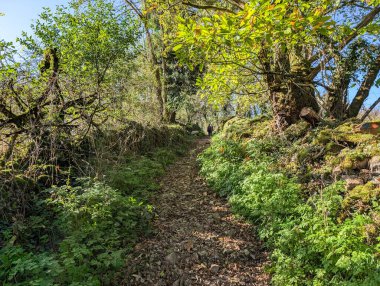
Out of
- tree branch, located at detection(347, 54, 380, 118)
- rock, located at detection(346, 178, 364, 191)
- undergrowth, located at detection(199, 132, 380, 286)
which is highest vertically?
tree branch, located at detection(347, 54, 380, 118)

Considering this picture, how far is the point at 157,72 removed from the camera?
62.7ft

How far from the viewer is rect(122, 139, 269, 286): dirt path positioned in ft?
14.1

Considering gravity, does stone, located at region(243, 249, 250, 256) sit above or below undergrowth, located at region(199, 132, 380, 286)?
below

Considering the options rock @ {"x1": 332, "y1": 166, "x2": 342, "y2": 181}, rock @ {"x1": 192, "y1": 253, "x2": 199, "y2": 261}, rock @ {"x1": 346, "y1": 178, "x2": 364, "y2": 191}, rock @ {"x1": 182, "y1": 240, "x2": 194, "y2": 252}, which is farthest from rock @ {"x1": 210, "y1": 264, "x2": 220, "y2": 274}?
rock @ {"x1": 332, "y1": 166, "x2": 342, "y2": 181}

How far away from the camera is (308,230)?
4.23m

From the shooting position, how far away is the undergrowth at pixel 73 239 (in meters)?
3.62

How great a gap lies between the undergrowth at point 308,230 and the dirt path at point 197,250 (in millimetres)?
340

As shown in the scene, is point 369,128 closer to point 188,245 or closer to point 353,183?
point 353,183

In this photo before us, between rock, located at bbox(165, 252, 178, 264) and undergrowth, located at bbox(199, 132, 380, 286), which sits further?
rock, located at bbox(165, 252, 178, 264)

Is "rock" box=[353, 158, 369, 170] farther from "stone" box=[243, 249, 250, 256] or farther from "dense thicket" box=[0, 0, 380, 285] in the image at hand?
"stone" box=[243, 249, 250, 256]

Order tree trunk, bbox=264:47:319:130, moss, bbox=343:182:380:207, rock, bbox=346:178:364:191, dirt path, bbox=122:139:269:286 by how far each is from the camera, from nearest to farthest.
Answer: dirt path, bbox=122:139:269:286 < moss, bbox=343:182:380:207 < rock, bbox=346:178:364:191 < tree trunk, bbox=264:47:319:130

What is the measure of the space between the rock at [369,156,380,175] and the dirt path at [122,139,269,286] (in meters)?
2.45

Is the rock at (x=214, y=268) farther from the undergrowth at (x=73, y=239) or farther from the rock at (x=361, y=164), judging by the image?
the rock at (x=361, y=164)

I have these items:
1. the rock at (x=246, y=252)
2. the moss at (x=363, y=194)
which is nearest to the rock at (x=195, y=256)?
the rock at (x=246, y=252)
